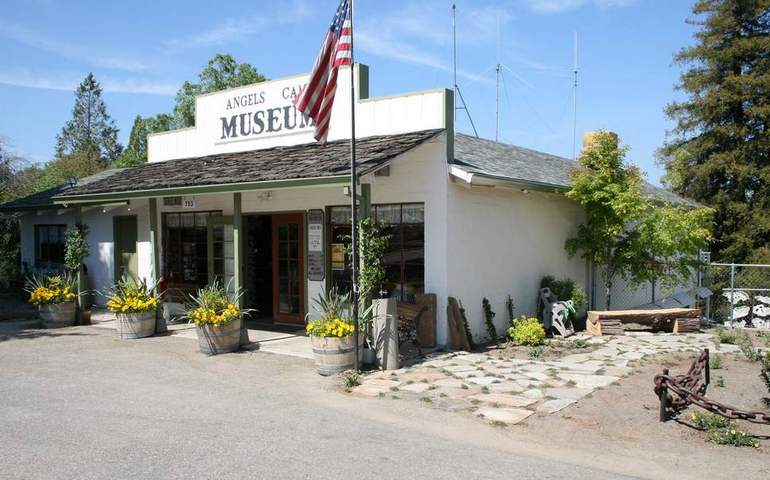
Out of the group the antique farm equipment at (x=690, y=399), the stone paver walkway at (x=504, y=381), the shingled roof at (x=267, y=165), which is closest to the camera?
the antique farm equipment at (x=690, y=399)

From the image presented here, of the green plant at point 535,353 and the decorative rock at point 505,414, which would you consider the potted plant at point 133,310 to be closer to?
the green plant at point 535,353

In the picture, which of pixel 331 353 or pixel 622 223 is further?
pixel 622 223

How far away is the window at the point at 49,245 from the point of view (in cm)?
1770

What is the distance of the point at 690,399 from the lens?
5684mm

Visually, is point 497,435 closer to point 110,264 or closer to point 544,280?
point 544,280

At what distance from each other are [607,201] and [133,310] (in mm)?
9180

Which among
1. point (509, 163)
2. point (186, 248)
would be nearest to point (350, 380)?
point (509, 163)

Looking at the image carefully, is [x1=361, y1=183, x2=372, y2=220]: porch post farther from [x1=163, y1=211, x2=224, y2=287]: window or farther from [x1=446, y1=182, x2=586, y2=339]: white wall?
[x1=163, y1=211, x2=224, y2=287]: window

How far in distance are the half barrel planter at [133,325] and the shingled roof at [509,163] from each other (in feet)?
20.8

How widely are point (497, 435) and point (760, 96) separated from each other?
21660mm

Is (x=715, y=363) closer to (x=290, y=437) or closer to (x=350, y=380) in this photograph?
(x=350, y=380)

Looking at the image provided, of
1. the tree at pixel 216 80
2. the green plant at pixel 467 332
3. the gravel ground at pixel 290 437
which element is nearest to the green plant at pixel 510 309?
the green plant at pixel 467 332

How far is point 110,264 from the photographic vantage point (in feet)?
52.0

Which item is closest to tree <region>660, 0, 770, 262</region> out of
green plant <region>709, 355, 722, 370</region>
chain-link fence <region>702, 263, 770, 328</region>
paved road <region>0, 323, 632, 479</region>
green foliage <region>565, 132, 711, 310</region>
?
chain-link fence <region>702, 263, 770, 328</region>
